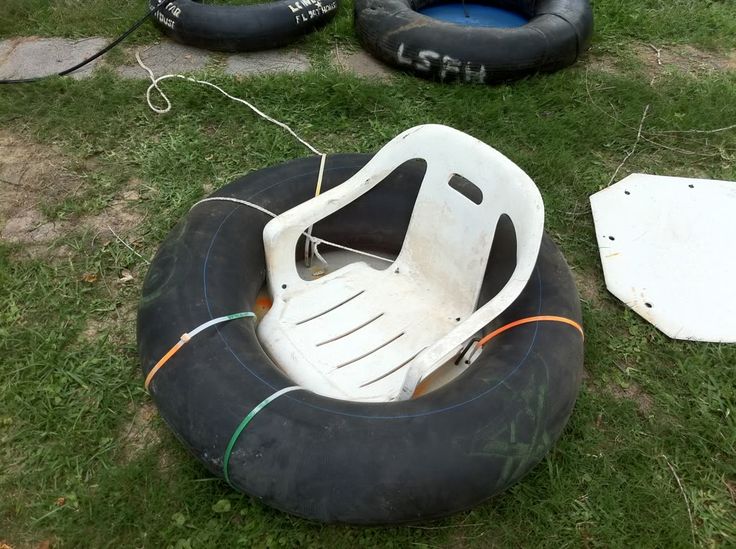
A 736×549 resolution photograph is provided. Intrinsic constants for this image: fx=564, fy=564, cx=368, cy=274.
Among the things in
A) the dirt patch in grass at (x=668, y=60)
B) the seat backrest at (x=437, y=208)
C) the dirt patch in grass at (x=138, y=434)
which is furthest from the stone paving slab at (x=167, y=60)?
the dirt patch in grass at (x=668, y=60)

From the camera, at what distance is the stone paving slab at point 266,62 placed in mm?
3568

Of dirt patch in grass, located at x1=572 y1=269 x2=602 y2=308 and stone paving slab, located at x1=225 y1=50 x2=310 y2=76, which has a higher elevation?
stone paving slab, located at x1=225 y1=50 x2=310 y2=76

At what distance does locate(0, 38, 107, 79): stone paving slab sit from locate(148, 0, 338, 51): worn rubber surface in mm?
532

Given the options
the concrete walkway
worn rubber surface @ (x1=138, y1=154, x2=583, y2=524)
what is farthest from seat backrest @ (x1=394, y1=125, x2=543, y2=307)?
the concrete walkway

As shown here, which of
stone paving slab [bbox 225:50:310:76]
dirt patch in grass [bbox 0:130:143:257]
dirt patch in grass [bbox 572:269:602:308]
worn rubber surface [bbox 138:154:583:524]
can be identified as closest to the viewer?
worn rubber surface [bbox 138:154:583:524]

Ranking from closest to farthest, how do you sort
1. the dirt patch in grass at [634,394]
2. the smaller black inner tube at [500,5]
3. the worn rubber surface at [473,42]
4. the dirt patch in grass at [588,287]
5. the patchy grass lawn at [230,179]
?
the patchy grass lawn at [230,179]
the dirt patch in grass at [634,394]
the dirt patch in grass at [588,287]
the worn rubber surface at [473,42]
the smaller black inner tube at [500,5]

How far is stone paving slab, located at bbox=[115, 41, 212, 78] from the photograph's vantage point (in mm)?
3506

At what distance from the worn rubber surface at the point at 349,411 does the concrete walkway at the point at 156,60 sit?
6.78 ft

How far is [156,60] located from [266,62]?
0.70 m

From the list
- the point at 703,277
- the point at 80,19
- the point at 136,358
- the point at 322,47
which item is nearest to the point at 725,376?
the point at 703,277

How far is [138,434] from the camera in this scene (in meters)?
1.85

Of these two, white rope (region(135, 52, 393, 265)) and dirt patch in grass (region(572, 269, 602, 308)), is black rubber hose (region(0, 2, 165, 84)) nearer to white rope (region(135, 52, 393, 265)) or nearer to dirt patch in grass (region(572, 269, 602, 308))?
white rope (region(135, 52, 393, 265))

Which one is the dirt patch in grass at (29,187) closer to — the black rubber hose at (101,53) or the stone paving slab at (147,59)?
the black rubber hose at (101,53)

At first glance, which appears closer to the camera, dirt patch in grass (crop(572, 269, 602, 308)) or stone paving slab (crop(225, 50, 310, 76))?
dirt patch in grass (crop(572, 269, 602, 308))
